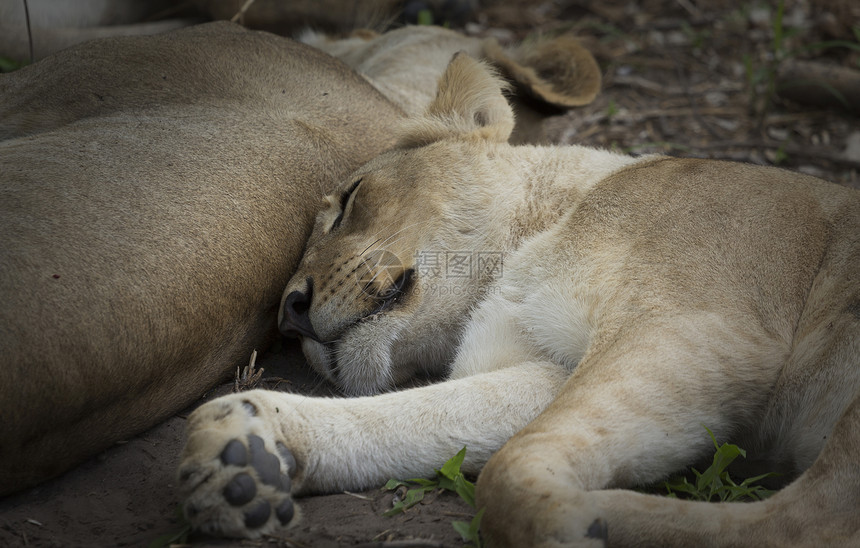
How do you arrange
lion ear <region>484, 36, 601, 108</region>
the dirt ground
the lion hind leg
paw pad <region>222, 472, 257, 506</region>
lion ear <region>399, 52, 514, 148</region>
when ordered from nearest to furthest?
the lion hind leg < paw pad <region>222, 472, 257, 506</region> < the dirt ground < lion ear <region>399, 52, 514, 148</region> < lion ear <region>484, 36, 601, 108</region>

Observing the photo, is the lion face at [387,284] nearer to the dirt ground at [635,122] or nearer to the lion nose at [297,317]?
the lion nose at [297,317]

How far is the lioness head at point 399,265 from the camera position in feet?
10.4

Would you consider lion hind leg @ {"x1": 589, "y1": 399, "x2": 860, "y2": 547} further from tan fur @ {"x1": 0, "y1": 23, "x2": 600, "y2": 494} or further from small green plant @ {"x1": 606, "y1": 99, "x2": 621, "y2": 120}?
small green plant @ {"x1": 606, "y1": 99, "x2": 621, "y2": 120}

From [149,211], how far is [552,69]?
9.17 ft

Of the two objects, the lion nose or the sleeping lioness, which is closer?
the sleeping lioness

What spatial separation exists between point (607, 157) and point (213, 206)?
5.07ft

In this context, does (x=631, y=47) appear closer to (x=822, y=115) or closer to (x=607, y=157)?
(x=822, y=115)

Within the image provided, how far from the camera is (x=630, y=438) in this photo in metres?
2.43

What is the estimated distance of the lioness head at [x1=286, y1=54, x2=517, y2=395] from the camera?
3.18 meters

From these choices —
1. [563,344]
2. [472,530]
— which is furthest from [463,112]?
[472,530]

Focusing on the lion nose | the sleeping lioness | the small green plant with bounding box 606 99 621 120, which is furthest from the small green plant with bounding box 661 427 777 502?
the small green plant with bounding box 606 99 621 120

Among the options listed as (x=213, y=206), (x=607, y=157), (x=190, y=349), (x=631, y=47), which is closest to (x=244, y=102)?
(x=213, y=206)

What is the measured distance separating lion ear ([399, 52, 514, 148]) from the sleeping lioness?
12 millimetres

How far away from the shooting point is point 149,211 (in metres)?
2.92
